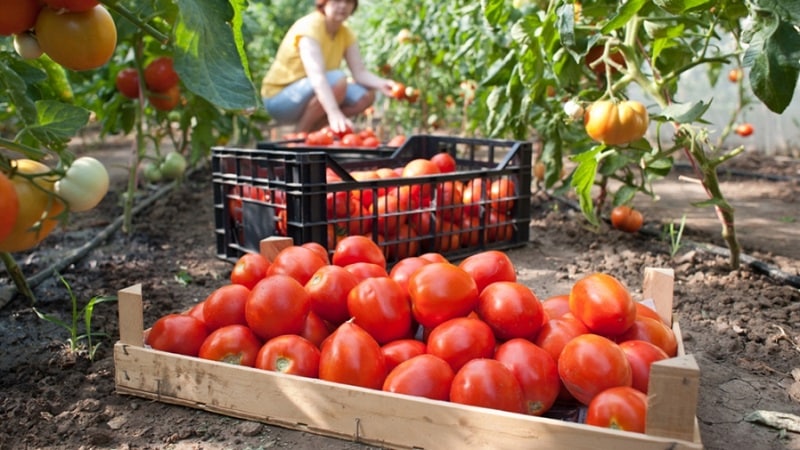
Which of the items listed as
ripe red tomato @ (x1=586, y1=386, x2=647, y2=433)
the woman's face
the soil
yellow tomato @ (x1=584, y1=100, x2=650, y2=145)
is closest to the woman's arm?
the woman's face

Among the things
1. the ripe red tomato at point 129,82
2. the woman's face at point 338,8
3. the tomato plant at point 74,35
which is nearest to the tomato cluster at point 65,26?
the tomato plant at point 74,35

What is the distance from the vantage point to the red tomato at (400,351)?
1660 mm

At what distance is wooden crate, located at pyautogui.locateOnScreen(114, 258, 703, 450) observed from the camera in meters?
1.33

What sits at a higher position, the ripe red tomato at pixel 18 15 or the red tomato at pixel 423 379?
the ripe red tomato at pixel 18 15

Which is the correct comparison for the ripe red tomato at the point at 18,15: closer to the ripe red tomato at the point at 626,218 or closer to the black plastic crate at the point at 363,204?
the black plastic crate at the point at 363,204

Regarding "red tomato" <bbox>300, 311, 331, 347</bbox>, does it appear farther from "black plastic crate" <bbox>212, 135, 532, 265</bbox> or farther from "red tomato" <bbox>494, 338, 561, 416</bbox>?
"black plastic crate" <bbox>212, 135, 532, 265</bbox>

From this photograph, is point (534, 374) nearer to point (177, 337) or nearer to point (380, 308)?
point (380, 308)

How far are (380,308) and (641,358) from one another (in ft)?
2.00

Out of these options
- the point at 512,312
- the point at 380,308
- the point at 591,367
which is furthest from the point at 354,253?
the point at 591,367

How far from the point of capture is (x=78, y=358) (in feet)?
6.75

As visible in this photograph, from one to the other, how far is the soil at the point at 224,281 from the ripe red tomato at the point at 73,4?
1.02 metres

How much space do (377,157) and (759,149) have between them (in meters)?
7.30

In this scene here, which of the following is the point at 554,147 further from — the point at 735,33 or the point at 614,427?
the point at 614,427

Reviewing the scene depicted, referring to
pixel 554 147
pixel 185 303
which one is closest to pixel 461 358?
pixel 185 303
